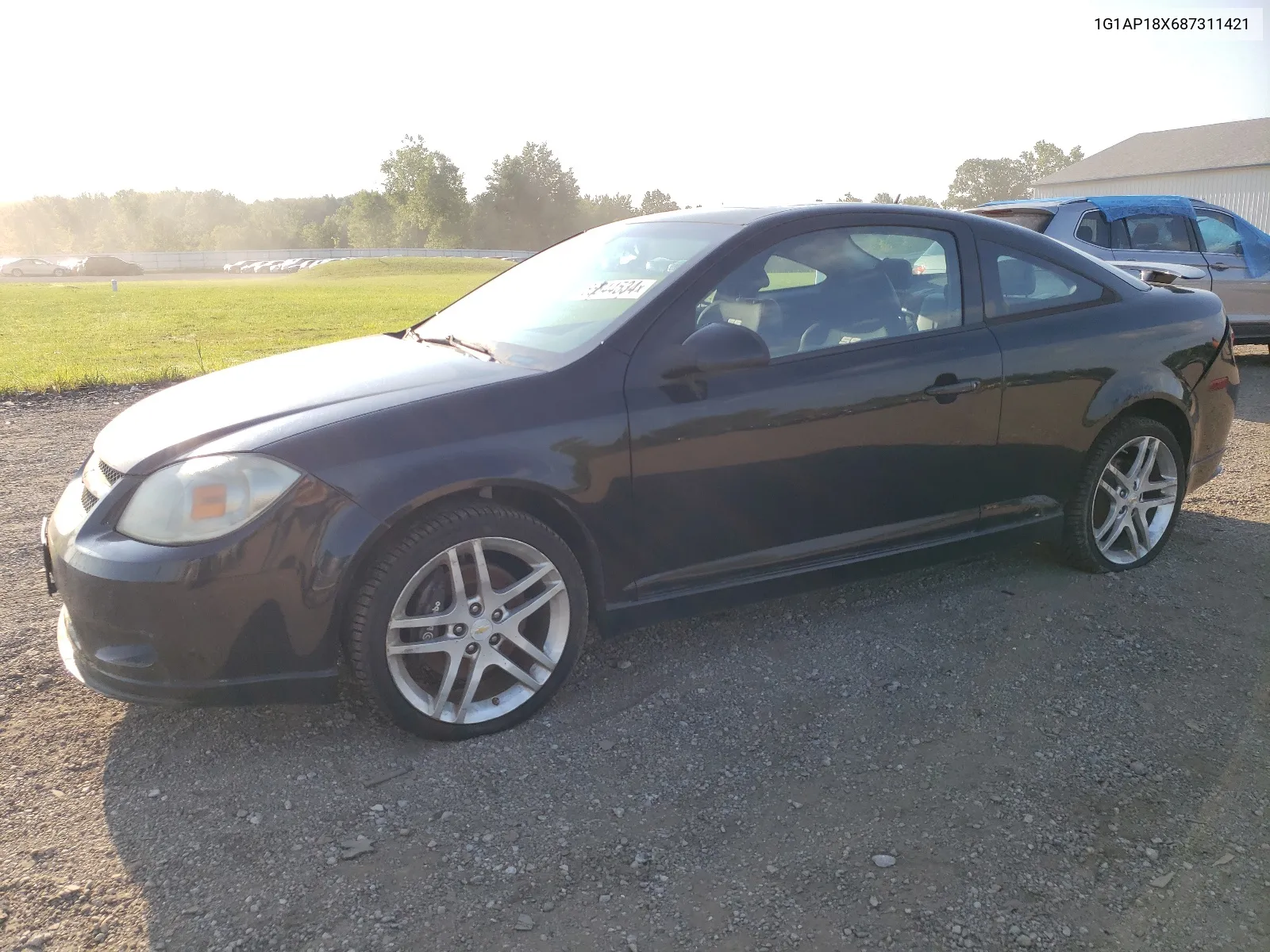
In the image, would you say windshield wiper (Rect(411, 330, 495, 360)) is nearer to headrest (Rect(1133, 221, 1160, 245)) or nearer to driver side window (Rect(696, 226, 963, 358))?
driver side window (Rect(696, 226, 963, 358))

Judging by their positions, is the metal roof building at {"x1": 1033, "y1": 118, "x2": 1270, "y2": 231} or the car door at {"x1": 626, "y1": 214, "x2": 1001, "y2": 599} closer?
the car door at {"x1": 626, "y1": 214, "x2": 1001, "y2": 599}

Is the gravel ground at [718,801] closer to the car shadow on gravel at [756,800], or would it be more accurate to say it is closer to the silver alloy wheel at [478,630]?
the car shadow on gravel at [756,800]

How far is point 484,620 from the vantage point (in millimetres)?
3102

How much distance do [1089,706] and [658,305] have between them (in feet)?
6.49

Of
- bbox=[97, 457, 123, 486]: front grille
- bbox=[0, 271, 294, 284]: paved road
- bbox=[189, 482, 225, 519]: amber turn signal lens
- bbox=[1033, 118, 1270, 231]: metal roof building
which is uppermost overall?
bbox=[1033, 118, 1270, 231]: metal roof building

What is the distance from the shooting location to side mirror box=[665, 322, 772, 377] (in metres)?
3.28

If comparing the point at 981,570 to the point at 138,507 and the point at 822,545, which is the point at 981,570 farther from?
the point at 138,507

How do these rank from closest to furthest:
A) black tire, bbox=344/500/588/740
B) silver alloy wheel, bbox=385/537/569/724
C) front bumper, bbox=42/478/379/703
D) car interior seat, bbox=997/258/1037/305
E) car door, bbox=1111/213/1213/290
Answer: front bumper, bbox=42/478/379/703, black tire, bbox=344/500/588/740, silver alloy wheel, bbox=385/537/569/724, car interior seat, bbox=997/258/1037/305, car door, bbox=1111/213/1213/290

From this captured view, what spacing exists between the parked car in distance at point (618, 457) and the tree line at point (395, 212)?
243 feet

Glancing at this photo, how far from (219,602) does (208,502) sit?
0.28 meters

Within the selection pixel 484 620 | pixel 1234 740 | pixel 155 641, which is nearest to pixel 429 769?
pixel 484 620

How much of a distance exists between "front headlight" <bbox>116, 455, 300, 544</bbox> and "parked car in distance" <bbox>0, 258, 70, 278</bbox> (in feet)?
187

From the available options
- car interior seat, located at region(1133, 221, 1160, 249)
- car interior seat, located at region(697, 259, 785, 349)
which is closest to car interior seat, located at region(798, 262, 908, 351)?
car interior seat, located at region(697, 259, 785, 349)

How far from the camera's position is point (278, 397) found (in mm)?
3326
